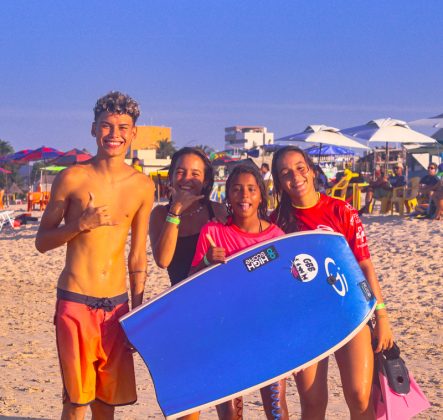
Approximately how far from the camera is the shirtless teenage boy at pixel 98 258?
10.2ft

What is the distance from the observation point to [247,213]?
3.35m

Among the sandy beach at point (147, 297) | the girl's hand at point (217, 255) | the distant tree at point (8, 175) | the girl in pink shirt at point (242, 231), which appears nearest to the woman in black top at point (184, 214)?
the girl in pink shirt at point (242, 231)

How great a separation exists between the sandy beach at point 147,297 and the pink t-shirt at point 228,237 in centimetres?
172

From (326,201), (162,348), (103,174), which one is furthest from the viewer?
(326,201)

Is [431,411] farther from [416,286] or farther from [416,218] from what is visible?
[416,218]

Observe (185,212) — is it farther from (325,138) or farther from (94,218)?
(325,138)

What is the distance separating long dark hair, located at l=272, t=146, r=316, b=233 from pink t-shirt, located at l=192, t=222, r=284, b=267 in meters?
0.16

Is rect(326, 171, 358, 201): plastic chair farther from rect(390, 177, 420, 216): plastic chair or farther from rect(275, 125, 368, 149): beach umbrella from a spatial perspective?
rect(275, 125, 368, 149): beach umbrella

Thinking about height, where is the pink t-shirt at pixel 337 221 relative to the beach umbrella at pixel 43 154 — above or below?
above

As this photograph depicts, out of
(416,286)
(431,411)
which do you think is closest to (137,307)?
(431,411)

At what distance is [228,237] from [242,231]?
79mm

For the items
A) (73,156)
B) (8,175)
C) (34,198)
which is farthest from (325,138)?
(8,175)

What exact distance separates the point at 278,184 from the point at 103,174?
849 mm

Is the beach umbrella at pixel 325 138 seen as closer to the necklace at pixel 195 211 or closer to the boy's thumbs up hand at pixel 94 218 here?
the necklace at pixel 195 211
